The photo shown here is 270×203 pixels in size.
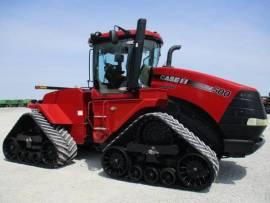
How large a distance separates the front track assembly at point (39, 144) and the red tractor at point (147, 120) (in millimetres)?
22

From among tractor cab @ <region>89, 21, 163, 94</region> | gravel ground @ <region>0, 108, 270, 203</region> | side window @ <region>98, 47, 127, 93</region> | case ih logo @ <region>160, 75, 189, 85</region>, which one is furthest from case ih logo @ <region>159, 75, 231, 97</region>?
gravel ground @ <region>0, 108, 270, 203</region>

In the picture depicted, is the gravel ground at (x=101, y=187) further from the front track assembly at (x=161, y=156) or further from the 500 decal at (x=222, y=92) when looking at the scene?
the 500 decal at (x=222, y=92)

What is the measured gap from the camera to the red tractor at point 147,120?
5828mm

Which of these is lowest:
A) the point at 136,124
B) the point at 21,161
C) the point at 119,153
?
the point at 21,161

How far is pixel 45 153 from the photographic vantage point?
7586mm

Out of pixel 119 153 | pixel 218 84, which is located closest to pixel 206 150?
pixel 218 84

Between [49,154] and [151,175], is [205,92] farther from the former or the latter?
[49,154]

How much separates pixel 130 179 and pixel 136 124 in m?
1.01

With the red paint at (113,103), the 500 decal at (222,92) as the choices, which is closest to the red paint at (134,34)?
the red paint at (113,103)

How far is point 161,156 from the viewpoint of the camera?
6020 millimetres

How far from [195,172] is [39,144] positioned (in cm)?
378

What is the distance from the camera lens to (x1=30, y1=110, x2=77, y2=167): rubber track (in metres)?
7.29

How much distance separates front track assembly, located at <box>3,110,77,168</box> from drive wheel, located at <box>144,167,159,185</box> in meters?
2.09

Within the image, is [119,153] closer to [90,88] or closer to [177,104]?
[177,104]
